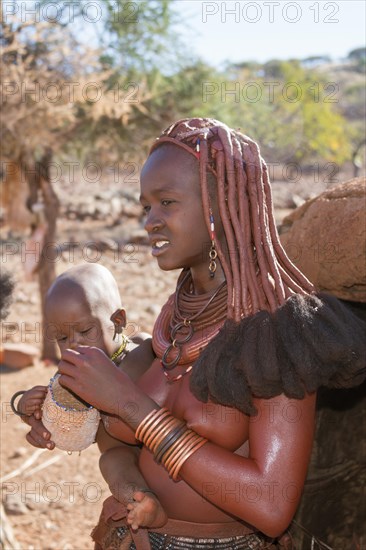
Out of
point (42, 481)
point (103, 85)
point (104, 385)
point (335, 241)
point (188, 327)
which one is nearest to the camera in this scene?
point (104, 385)

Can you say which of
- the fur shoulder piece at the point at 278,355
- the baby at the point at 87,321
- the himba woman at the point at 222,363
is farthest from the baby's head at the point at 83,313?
the fur shoulder piece at the point at 278,355

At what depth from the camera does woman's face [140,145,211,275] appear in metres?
2.11

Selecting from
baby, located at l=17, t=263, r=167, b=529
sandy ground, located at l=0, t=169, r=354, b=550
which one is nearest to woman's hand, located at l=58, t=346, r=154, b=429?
baby, located at l=17, t=263, r=167, b=529

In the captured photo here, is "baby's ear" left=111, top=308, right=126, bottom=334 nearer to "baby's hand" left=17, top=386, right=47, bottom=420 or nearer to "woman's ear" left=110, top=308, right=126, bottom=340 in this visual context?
"woman's ear" left=110, top=308, right=126, bottom=340

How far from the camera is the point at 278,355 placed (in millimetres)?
1958

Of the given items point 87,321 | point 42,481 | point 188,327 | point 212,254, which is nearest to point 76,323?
point 87,321

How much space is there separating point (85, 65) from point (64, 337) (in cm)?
604

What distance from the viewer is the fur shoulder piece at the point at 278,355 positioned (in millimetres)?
1938

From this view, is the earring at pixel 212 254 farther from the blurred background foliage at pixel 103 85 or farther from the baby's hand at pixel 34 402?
the blurred background foliage at pixel 103 85

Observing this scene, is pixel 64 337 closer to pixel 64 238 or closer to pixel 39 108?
pixel 39 108

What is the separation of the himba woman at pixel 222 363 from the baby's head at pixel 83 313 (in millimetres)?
313

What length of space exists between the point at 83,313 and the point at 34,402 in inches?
14.0

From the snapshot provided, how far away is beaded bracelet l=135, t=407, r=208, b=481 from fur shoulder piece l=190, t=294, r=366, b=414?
11 cm

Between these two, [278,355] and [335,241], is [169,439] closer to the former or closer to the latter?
[278,355]
